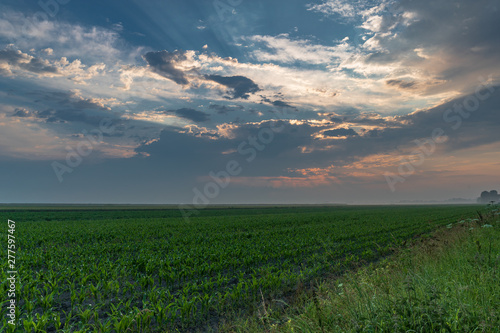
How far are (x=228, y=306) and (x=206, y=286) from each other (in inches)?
50.0

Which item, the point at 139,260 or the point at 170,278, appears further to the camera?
the point at 139,260

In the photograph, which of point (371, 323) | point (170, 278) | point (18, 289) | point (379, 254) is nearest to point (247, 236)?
point (379, 254)

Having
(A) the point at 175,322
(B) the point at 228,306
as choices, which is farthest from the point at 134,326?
(B) the point at 228,306

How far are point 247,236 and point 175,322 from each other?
1656 centimetres

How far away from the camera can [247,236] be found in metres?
24.3

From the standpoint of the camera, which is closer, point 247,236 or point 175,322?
point 175,322

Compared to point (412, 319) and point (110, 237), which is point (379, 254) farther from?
point (110, 237)

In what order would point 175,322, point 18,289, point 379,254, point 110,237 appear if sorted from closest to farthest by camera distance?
point 175,322 → point 18,289 → point 379,254 → point 110,237

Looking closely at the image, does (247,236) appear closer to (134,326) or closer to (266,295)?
(266,295)

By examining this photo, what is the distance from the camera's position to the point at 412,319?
4.08 metres

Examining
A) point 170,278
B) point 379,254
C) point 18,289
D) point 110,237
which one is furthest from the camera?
point 110,237

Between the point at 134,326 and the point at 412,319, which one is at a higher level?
the point at 412,319

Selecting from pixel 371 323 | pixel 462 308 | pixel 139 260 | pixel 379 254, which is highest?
pixel 462 308

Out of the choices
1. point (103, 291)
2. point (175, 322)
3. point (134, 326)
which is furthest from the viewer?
point (103, 291)
